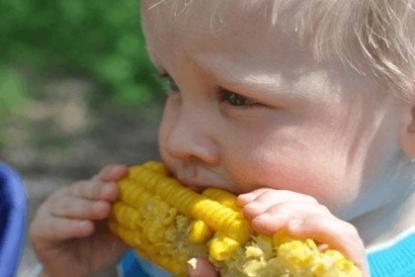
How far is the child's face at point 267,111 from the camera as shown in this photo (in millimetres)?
2057

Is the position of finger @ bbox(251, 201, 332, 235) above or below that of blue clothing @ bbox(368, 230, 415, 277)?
above

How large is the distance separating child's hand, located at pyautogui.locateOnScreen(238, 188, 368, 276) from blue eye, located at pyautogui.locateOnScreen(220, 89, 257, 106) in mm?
156

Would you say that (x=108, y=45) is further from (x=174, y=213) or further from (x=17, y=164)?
(x=174, y=213)

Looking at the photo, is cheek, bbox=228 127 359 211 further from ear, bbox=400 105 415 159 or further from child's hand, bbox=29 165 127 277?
child's hand, bbox=29 165 127 277

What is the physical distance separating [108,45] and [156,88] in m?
0.30

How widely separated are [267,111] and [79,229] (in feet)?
1.58

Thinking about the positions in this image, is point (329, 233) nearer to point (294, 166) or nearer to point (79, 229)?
point (294, 166)

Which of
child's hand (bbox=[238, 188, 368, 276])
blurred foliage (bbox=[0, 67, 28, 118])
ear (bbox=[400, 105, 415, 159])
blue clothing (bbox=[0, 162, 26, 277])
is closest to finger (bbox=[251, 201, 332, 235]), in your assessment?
child's hand (bbox=[238, 188, 368, 276])

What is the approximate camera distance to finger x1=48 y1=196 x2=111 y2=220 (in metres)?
2.37

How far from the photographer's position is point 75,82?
524 cm

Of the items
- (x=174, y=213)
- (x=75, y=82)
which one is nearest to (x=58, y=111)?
(x=75, y=82)

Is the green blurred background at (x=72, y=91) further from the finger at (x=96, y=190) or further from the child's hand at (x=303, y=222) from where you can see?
the child's hand at (x=303, y=222)

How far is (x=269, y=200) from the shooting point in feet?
6.72

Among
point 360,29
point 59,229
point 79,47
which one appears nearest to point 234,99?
point 360,29
